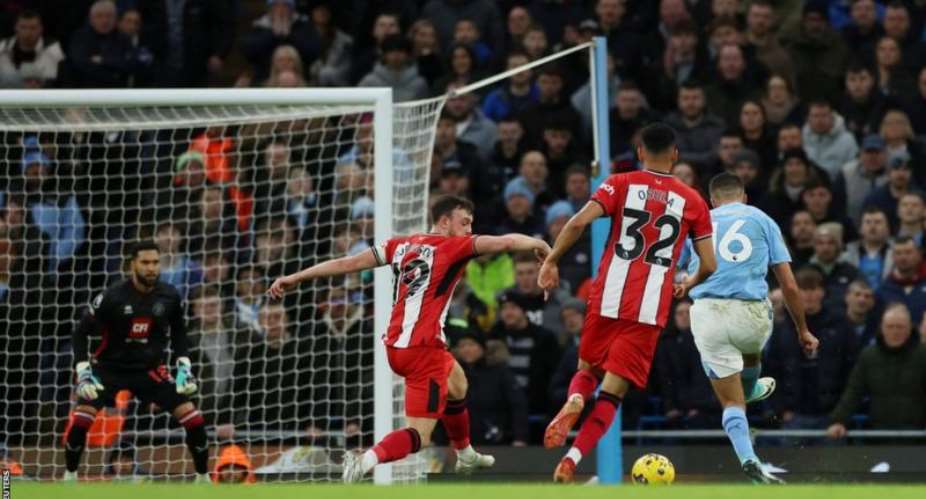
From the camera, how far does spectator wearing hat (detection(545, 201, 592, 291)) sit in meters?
15.0

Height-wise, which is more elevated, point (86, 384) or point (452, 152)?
point (452, 152)

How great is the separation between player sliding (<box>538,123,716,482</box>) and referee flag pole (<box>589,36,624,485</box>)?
183 centimetres

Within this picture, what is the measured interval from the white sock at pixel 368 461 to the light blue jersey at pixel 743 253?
209cm

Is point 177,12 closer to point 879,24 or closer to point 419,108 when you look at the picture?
point 419,108

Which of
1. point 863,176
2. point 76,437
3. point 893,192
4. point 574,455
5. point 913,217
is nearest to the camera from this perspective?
point 574,455

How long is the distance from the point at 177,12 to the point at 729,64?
552cm

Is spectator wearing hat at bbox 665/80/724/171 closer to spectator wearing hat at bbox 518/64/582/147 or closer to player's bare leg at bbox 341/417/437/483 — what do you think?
spectator wearing hat at bbox 518/64/582/147

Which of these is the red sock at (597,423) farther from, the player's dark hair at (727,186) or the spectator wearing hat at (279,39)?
the spectator wearing hat at (279,39)

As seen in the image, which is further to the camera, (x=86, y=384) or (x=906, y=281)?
(x=906, y=281)

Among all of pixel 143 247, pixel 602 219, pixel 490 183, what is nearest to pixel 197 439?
pixel 143 247

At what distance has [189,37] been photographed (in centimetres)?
1803

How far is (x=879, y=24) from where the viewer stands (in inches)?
660

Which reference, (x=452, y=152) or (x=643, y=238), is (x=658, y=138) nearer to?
(x=643, y=238)

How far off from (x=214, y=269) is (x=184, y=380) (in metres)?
2.15
